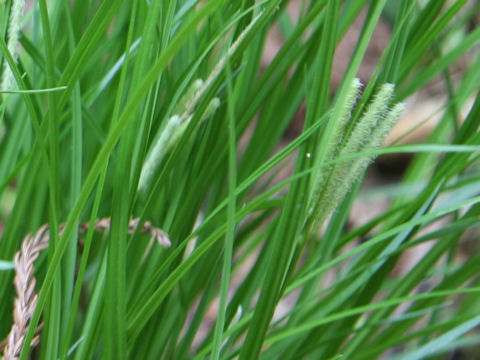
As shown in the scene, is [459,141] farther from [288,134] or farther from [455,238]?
[288,134]

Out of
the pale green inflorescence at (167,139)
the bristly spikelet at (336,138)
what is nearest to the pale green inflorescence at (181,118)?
the pale green inflorescence at (167,139)

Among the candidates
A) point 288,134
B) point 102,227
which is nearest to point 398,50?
point 102,227

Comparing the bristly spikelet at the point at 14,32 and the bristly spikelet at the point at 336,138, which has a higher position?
the bristly spikelet at the point at 336,138

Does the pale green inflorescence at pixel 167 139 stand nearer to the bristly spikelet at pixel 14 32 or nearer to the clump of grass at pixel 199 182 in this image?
the clump of grass at pixel 199 182

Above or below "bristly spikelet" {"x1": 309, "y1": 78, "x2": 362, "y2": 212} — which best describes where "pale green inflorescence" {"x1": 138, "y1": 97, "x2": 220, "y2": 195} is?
below

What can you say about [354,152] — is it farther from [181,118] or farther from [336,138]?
[181,118]

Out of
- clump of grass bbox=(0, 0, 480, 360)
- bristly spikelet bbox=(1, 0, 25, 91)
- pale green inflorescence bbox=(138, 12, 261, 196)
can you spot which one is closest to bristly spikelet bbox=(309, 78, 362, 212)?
clump of grass bbox=(0, 0, 480, 360)

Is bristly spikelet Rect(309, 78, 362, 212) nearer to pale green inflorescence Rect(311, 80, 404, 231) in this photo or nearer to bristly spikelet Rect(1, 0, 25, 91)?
pale green inflorescence Rect(311, 80, 404, 231)

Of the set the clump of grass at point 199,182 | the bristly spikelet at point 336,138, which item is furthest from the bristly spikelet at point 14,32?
the bristly spikelet at point 336,138
